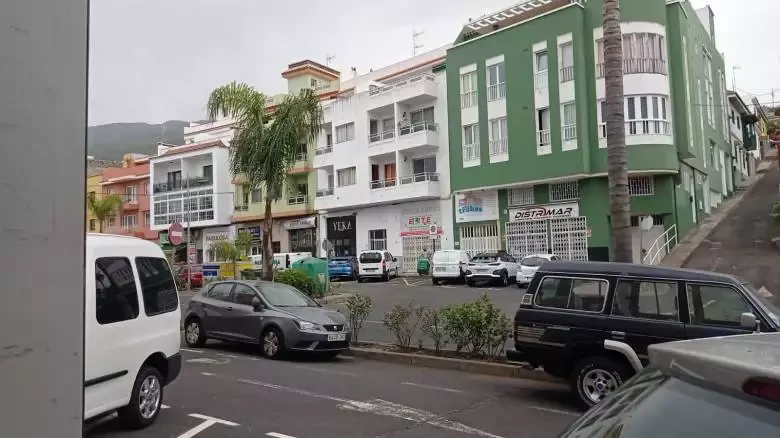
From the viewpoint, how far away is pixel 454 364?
35.0ft

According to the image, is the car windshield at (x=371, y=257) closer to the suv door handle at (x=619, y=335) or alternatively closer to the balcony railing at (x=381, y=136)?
the balcony railing at (x=381, y=136)

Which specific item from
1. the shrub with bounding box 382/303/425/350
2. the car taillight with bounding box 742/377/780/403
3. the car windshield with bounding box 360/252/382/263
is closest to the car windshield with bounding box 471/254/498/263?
the car windshield with bounding box 360/252/382/263

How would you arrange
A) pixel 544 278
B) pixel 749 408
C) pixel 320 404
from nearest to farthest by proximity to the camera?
pixel 749 408 < pixel 320 404 < pixel 544 278

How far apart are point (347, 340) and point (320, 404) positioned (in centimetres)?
410

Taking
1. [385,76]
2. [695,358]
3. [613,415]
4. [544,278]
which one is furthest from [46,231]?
[385,76]

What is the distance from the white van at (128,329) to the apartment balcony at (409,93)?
30797mm

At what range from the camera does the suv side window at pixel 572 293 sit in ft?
26.4

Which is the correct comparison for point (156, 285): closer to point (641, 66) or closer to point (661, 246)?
point (661, 246)

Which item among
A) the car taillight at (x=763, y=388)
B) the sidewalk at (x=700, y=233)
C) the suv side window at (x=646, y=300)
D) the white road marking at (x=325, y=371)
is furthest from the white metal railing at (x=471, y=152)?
the car taillight at (x=763, y=388)

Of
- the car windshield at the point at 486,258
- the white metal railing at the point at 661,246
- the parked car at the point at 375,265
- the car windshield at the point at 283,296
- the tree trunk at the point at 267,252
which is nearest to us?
the car windshield at the point at 283,296

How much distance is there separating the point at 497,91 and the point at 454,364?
2533 centimetres

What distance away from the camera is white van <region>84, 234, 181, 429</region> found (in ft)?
19.0

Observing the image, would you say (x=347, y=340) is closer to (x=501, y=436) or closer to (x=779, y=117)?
(x=501, y=436)

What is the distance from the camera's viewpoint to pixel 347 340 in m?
→ 12.0
